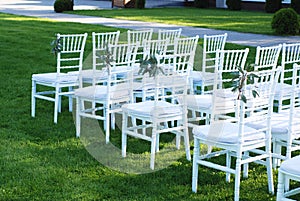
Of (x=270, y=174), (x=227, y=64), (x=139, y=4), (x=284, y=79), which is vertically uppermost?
(x=139, y=4)

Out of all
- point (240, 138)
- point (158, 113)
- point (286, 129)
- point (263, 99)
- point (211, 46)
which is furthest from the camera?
point (211, 46)

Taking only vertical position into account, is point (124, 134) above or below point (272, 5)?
below

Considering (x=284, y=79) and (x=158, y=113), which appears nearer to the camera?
(x=158, y=113)

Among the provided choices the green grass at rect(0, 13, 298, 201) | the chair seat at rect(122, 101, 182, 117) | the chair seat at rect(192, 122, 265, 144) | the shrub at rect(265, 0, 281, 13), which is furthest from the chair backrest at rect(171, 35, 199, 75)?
the shrub at rect(265, 0, 281, 13)

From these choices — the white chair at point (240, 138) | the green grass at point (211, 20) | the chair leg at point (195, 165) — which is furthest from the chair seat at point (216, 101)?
the green grass at point (211, 20)

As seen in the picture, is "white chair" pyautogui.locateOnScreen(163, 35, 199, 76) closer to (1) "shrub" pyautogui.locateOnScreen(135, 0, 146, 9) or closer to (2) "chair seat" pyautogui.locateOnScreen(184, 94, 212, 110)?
(2) "chair seat" pyautogui.locateOnScreen(184, 94, 212, 110)

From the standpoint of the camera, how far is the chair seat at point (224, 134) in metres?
5.22

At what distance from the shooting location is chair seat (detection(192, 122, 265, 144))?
5.22 metres

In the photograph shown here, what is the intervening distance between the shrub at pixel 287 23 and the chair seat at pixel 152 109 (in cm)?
1307

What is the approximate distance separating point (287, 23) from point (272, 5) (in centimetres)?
1140

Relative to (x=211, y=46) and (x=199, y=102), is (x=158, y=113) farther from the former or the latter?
(x=211, y=46)

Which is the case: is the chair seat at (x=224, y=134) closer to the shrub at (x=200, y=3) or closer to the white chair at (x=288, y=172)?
the white chair at (x=288, y=172)

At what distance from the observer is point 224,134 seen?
17.4ft

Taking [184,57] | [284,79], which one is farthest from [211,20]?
[284,79]
